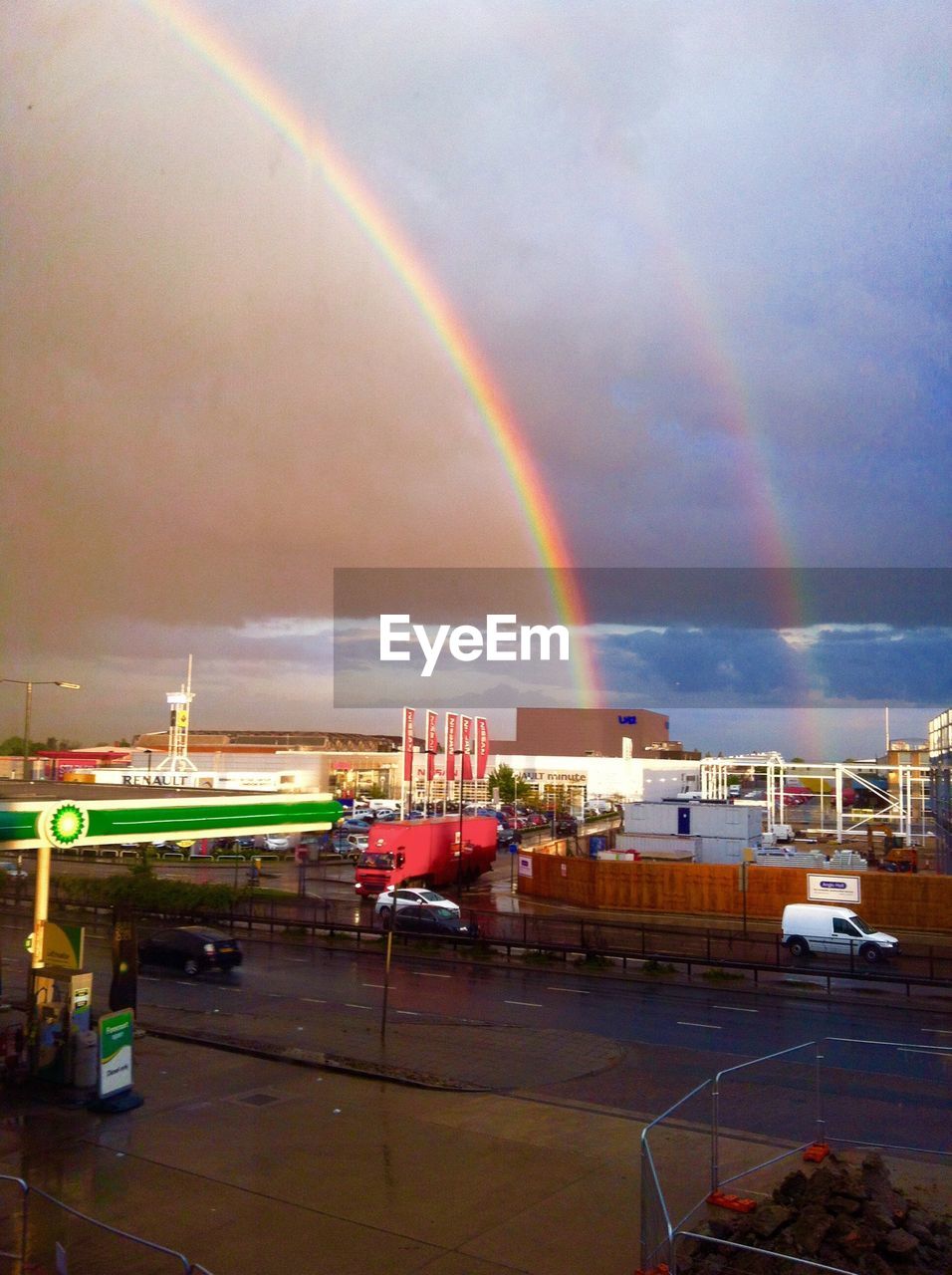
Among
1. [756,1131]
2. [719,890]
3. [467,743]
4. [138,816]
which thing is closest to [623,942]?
[719,890]

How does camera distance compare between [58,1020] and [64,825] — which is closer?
[64,825]

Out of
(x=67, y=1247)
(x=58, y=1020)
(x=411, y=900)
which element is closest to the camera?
(x=67, y=1247)

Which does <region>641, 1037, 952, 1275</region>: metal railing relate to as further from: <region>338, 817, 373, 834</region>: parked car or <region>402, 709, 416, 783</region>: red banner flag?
<region>338, 817, 373, 834</region>: parked car

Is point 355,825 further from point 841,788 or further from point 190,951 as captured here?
point 190,951

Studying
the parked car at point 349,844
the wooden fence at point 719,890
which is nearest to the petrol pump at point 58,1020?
the wooden fence at point 719,890

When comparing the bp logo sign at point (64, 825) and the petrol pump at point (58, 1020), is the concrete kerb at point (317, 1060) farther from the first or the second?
the bp logo sign at point (64, 825)

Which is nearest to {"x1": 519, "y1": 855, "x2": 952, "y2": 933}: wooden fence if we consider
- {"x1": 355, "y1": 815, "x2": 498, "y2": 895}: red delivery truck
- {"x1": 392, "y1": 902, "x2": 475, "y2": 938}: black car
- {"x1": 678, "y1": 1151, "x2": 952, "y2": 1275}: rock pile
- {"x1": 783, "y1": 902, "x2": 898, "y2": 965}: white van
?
{"x1": 355, "y1": 815, "x2": 498, "y2": 895}: red delivery truck
